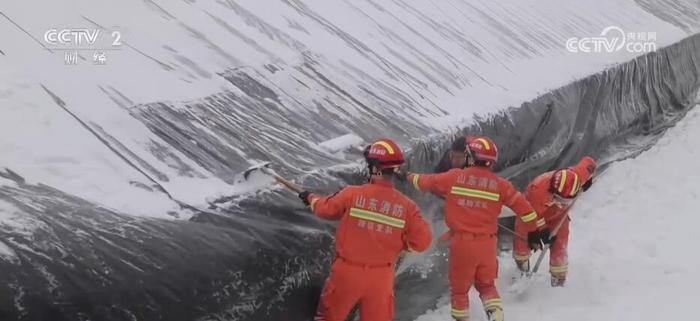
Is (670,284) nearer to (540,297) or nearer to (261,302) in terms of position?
(540,297)

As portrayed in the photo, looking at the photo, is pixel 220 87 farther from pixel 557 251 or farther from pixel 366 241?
pixel 557 251

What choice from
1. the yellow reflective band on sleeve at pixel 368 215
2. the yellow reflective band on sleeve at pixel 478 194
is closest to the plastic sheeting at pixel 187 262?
the yellow reflective band on sleeve at pixel 368 215

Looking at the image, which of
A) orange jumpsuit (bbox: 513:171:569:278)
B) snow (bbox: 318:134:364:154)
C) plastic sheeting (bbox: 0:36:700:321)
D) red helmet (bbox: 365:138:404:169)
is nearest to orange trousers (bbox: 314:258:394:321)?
plastic sheeting (bbox: 0:36:700:321)

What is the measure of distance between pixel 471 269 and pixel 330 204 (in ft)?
4.12

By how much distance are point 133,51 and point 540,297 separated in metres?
3.31

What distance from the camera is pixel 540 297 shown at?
555 centimetres

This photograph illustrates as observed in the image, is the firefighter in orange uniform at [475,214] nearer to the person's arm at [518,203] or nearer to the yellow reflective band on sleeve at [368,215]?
the person's arm at [518,203]

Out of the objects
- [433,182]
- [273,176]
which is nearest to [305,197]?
[273,176]

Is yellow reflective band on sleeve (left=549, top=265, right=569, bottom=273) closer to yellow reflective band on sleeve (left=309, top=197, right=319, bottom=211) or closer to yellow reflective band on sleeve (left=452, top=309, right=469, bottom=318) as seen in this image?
yellow reflective band on sleeve (left=452, top=309, right=469, bottom=318)

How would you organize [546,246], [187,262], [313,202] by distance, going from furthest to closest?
[546,246] < [313,202] < [187,262]

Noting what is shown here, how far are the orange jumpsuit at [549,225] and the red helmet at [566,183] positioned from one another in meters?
0.12

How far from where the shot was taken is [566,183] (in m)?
5.52

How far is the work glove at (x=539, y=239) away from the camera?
548 cm

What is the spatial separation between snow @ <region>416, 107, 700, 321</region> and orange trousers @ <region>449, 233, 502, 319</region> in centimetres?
34
